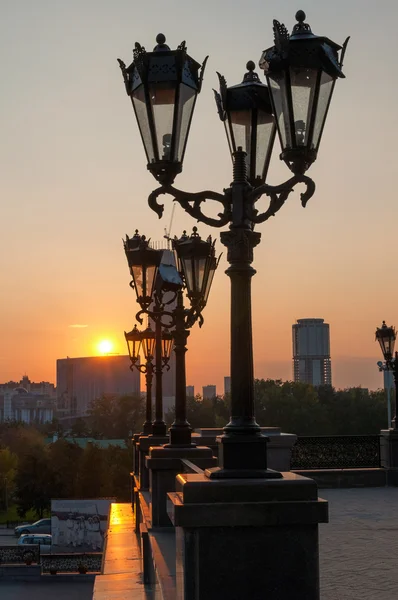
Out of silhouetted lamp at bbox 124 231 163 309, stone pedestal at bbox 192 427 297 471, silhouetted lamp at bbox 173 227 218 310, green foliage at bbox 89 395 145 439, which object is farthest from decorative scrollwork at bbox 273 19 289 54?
green foliage at bbox 89 395 145 439

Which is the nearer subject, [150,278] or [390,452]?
[150,278]

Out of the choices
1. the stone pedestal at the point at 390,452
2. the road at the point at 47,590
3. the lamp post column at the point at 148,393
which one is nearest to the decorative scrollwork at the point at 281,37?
the lamp post column at the point at 148,393

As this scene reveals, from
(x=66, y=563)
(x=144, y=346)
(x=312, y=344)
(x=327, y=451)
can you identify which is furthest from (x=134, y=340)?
(x=312, y=344)

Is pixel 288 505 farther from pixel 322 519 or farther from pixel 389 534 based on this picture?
pixel 389 534

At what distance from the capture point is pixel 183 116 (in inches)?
246

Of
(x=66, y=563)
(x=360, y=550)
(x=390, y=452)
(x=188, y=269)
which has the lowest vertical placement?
(x=66, y=563)

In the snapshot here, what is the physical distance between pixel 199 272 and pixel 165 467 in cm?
256

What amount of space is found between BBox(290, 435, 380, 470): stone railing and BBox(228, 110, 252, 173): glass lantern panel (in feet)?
50.5

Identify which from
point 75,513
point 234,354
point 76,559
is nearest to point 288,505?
point 234,354

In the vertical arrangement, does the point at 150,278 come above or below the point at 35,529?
above

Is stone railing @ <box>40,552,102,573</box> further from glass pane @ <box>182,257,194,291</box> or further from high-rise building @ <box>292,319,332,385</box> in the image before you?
high-rise building @ <box>292,319,332,385</box>

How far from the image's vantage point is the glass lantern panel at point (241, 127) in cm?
683

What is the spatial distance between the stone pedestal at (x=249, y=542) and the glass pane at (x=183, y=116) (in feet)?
7.71

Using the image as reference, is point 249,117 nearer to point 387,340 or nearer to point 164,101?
point 164,101
